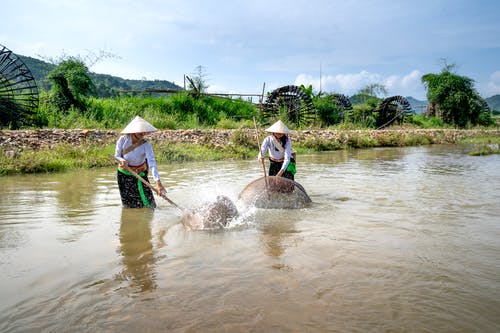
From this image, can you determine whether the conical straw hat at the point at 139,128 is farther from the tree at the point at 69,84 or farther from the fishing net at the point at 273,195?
the tree at the point at 69,84

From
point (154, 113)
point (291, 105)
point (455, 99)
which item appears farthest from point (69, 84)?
point (455, 99)

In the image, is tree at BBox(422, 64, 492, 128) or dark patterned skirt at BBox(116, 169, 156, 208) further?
tree at BBox(422, 64, 492, 128)

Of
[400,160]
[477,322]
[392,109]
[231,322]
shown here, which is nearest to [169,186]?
[231,322]

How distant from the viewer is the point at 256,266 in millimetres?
3400

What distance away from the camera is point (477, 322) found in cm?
244

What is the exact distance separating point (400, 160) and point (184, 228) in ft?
30.7

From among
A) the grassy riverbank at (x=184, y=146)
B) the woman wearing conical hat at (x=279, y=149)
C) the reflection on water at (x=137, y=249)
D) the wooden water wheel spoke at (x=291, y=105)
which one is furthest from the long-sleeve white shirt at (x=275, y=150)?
the wooden water wheel spoke at (x=291, y=105)

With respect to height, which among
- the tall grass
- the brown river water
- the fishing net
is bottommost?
the brown river water

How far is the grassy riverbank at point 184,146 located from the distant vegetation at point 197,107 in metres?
2.97

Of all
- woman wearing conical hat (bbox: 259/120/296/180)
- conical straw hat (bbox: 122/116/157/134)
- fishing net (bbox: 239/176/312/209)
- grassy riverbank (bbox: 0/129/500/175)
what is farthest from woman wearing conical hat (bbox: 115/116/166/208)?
grassy riverbank (bbox: 0/129/500/175)

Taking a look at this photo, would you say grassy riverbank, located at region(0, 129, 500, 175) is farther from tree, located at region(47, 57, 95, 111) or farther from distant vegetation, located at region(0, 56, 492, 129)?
tree, located at region(47, 57, 95, 111)

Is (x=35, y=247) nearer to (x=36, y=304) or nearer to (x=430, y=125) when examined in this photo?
(x=36, y=304)

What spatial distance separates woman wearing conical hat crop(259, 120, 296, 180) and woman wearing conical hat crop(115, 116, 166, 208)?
173cm

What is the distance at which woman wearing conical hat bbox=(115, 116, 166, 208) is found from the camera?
5.04 meters
